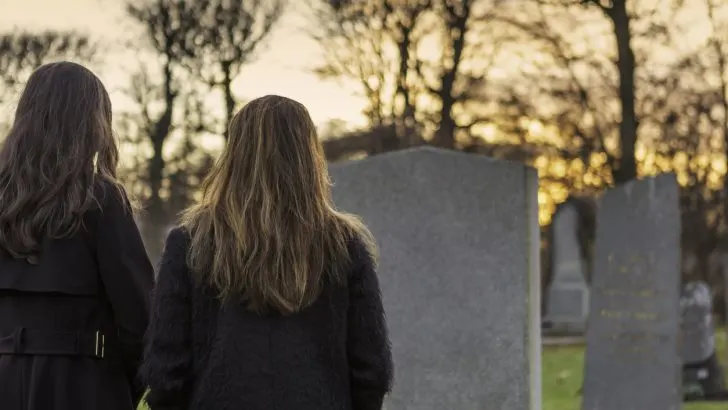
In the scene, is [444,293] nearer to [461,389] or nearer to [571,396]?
[461,389]

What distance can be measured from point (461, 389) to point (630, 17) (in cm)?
1788

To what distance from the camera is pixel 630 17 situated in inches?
935

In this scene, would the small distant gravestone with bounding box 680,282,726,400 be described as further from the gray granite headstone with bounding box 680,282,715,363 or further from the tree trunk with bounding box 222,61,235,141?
the tree trunk with bounding box 222,61,235,141

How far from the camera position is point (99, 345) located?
3.86 meters

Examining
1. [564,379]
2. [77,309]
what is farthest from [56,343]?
[564,379]

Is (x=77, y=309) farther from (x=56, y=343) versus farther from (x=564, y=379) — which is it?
(x=564, y=379)

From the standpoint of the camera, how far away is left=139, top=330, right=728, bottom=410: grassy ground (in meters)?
14.0

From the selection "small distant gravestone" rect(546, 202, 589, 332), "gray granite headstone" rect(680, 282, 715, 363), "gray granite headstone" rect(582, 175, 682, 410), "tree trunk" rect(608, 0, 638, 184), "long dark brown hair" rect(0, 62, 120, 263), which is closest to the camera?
"long dark brown hair" rect(0, 62, 120, 263)

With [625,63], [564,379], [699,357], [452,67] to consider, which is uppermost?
[452,67]

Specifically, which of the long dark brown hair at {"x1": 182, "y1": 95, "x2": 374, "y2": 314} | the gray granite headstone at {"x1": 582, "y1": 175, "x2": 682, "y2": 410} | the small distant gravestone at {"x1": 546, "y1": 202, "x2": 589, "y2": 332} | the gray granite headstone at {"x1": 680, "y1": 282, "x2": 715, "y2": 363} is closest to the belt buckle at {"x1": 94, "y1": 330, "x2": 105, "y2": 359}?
the long dark brown hair at {"x1": 182, "y1": 95, "x2": 374, "y2": 314}

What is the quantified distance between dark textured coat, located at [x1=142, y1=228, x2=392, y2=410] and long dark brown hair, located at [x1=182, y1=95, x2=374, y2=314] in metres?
0.05

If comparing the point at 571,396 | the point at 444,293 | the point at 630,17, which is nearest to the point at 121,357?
the point at 444,293

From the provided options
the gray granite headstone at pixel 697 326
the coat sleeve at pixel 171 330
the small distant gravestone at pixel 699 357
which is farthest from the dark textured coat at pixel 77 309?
the gray granite headstone at pixel 697 326

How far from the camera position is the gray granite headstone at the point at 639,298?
35.1 ft
